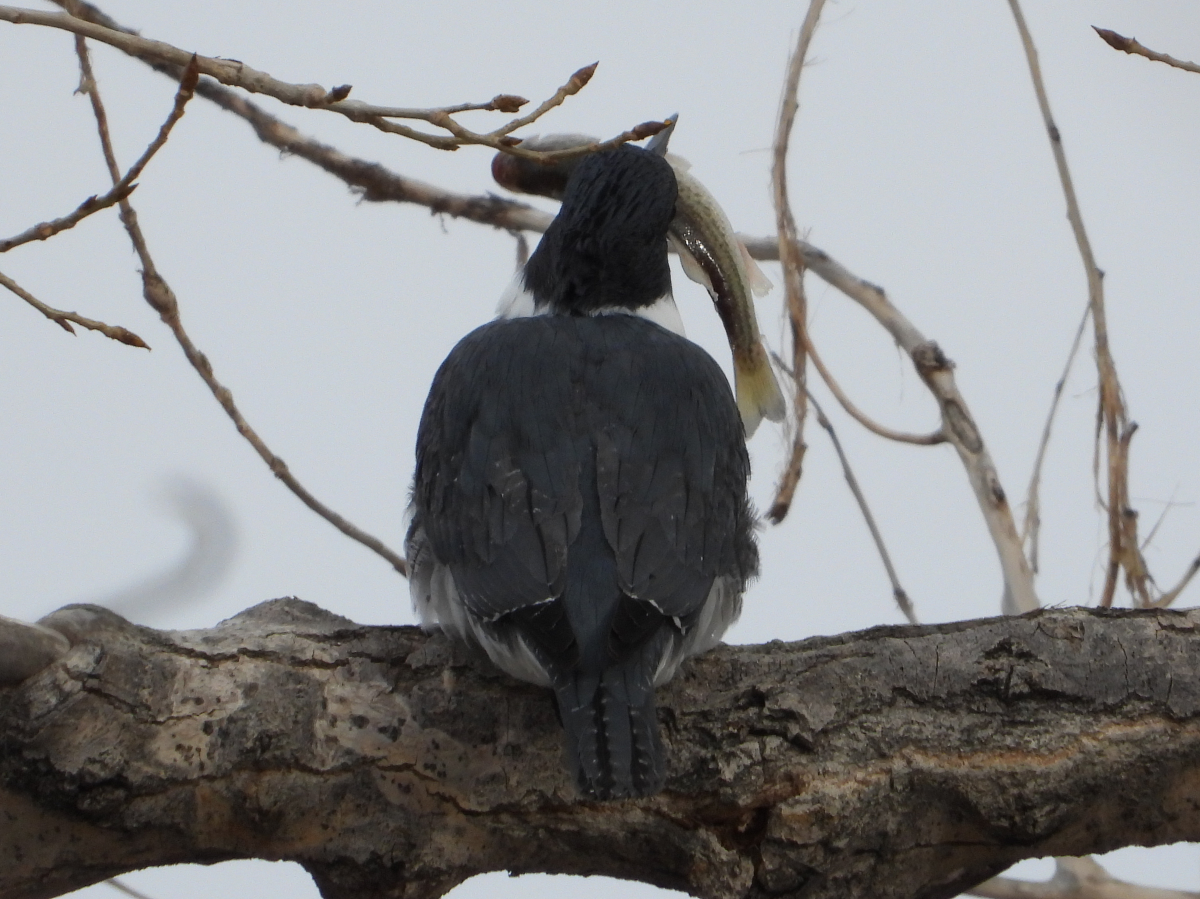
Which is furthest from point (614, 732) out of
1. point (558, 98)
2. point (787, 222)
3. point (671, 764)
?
point (787, 222)

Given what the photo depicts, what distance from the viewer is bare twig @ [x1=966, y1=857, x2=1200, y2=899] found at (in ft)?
12.4

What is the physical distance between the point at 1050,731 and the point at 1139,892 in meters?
1.46

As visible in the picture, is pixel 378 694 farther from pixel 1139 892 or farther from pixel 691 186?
pixel 1139 892

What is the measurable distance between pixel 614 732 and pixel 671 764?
0.79ft

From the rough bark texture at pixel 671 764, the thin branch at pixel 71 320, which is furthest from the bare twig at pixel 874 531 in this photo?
the thin branch at pixel 71 320

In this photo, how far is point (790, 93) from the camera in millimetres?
4258

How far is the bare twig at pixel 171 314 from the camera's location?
11.2ft

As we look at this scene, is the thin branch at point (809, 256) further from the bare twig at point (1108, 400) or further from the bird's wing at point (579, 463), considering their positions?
the bird's wing at point (579, 463)

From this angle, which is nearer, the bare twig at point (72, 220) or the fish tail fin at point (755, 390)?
the bare twig at point (72, 220)

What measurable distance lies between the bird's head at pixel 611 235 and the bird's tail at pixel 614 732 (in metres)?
1.35

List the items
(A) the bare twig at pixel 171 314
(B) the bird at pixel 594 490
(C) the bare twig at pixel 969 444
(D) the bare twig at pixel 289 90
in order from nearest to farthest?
1. (D) the bare twig at pixel 289 90
2. (B) the bird at pixel 594 490
3. (A) the bare twig at pixel 171 314
4. (C) the bare twig at pixel 969 444

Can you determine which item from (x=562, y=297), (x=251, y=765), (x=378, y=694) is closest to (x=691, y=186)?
(x=562, y=297)

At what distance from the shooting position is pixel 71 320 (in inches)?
83.5

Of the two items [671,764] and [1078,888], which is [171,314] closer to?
[671,764]
